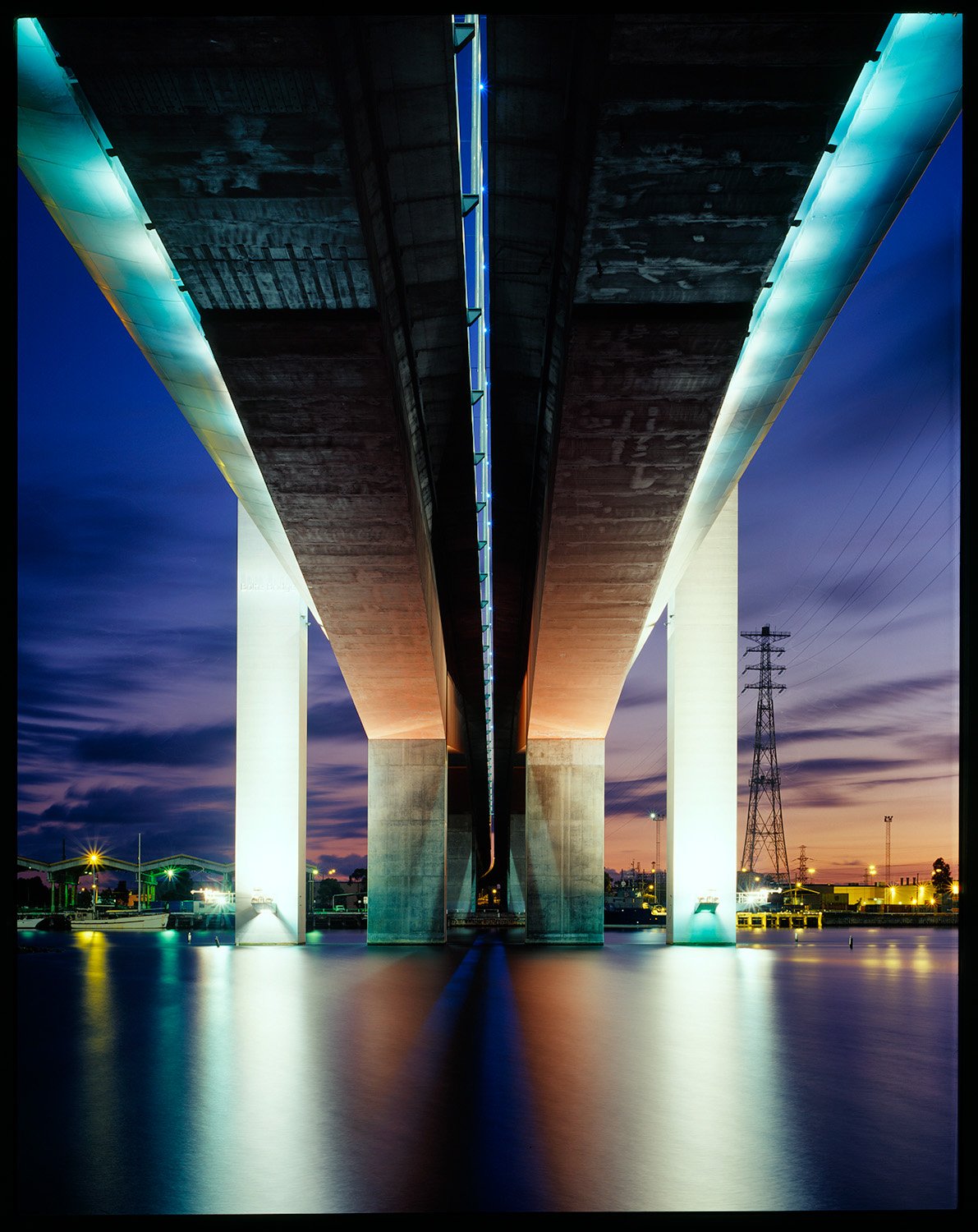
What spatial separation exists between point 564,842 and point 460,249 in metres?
17.7

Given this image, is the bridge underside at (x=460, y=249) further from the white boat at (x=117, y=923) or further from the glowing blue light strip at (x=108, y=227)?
the white boat at (x=117, y=923)

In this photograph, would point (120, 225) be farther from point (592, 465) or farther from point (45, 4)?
point (45, 4)

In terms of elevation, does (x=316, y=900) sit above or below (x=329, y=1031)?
below

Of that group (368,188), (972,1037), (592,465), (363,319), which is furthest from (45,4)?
(592,465)

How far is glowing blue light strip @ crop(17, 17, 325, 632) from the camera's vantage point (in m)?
10.0

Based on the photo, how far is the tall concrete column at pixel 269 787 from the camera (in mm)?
28719

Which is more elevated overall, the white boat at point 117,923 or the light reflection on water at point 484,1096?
the light reflection on water at point 484,1096

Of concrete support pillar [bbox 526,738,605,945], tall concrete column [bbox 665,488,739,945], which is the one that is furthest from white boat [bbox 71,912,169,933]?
tall concrete column [bbox 665,488,739,945]

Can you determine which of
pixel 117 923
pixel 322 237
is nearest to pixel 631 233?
pixel 322 237

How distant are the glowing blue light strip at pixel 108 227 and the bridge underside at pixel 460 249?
0.25m

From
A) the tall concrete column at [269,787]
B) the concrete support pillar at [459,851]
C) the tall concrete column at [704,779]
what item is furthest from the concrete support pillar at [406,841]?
the concrete support pillar at [459,851]

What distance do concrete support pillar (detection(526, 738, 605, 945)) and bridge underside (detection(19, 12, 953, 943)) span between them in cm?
591

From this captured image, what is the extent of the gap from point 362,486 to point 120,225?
17.3 ft

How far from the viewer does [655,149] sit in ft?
31.4
